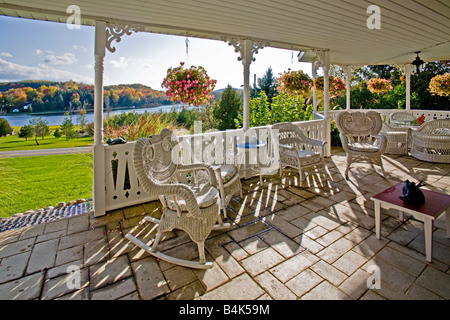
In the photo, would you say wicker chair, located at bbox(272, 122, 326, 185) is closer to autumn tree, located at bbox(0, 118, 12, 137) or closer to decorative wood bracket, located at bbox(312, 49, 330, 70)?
decorative wood bracket, located at bbox(312, 49, 330, 70)

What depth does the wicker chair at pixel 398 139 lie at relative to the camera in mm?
5746

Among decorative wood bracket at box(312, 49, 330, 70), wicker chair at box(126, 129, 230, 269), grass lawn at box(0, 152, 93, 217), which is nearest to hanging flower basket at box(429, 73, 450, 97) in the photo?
decorative wood bracket at box(312, 49, 330, 70)

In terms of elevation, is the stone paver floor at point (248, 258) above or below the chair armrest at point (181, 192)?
below

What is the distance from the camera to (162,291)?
1.84 metres

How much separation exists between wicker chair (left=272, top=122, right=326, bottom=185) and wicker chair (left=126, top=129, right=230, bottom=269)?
80.5 inches

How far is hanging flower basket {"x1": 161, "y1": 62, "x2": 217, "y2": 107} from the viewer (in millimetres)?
3164

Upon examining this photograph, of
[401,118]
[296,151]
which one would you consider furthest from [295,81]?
[401,118]

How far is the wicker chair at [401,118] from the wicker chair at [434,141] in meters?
0.99

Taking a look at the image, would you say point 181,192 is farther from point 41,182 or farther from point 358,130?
point 41,182

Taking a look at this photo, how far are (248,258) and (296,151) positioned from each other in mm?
2318

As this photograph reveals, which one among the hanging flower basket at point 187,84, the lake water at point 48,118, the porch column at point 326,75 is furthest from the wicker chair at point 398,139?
the lake water at point 48,118

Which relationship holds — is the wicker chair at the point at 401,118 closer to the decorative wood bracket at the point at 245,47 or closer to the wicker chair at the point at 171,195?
the decorative wood bracket at the point at 245,47

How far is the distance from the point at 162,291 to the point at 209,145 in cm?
235

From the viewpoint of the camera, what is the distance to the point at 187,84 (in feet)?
10.4
